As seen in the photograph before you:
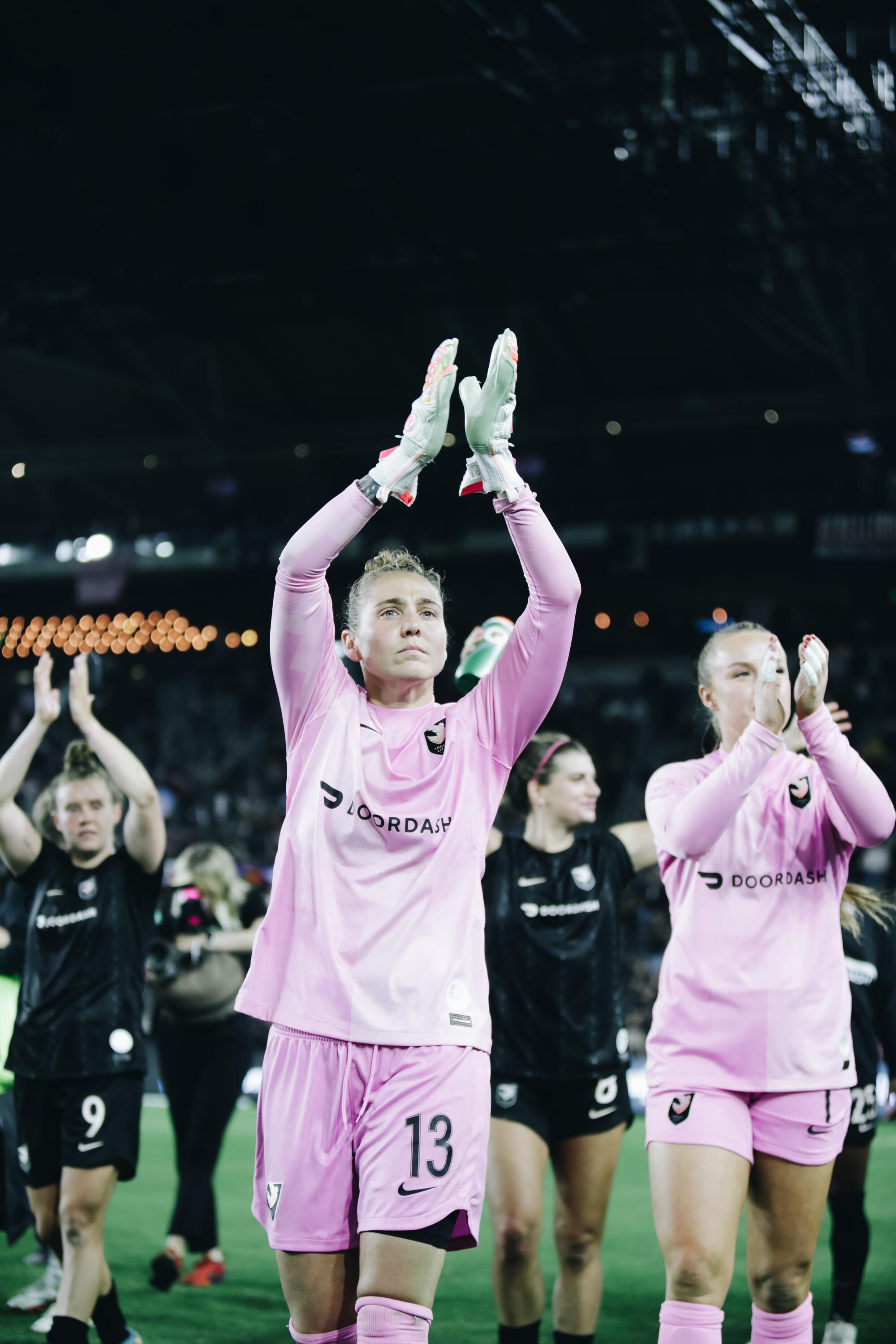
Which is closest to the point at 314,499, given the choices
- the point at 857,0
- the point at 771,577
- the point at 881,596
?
the point at 771,577

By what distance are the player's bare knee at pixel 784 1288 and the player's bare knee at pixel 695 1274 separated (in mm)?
207

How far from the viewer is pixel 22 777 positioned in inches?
189

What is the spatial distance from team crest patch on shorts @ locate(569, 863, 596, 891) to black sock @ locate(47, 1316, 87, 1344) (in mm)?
2094

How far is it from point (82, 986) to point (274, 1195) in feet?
6.80

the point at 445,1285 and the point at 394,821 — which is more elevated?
the point at 394,821

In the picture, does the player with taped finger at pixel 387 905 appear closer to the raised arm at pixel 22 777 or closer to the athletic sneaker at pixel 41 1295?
the raised arm at pixel 22 777

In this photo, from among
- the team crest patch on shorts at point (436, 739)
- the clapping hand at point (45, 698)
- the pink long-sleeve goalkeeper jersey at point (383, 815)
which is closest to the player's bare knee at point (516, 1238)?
the pink long-sleeve goalkeeper jersey at point (383, 815)

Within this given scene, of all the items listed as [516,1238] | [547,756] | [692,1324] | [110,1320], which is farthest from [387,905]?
[110,1320]

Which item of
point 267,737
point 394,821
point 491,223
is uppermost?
point 491,223

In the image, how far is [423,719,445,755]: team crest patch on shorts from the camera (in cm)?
319

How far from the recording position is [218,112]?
13703mm

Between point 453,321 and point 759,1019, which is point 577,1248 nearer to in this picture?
point 759,1019

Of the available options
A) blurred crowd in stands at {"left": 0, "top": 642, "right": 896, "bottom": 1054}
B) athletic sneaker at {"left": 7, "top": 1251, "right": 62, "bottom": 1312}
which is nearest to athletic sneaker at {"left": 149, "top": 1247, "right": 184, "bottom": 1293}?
athletic sneaker at {"left": 7, "top": 1251, "right": 62, "bottom": 1312}

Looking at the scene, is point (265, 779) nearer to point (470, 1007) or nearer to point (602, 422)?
point (602, 422)
